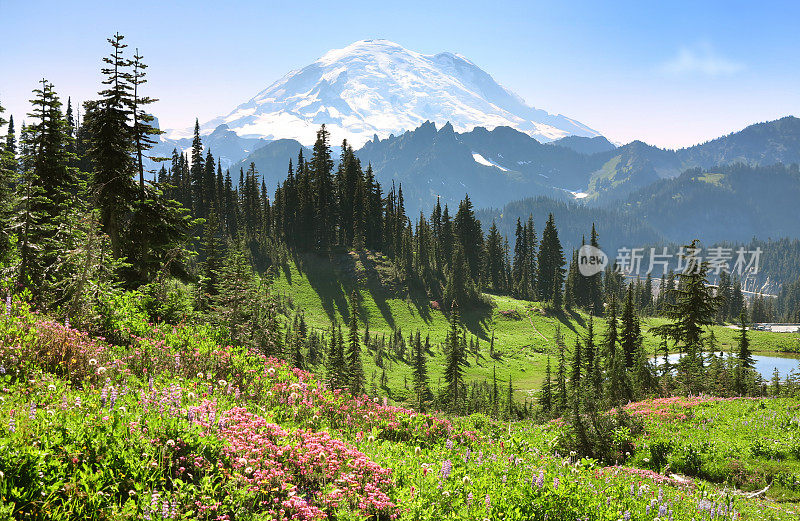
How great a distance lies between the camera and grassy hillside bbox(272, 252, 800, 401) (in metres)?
61.4

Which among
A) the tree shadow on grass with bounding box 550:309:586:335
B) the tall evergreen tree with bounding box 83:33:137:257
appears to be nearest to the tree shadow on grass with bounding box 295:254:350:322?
the tree shadow on grass with bounding box 550:309:586:335

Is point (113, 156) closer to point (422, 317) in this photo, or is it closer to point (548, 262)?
point (422, 317)

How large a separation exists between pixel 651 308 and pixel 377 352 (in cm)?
12007

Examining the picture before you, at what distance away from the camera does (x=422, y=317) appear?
7450 cm

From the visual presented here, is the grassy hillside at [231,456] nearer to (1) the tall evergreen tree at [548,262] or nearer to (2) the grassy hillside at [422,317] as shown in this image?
(2) the grassy hillside at [422,317]

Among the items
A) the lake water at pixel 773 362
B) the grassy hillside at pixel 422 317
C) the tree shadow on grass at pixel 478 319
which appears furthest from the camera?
the tree shadow on grass at pixel 478 319

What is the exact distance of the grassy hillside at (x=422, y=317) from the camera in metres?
61.4

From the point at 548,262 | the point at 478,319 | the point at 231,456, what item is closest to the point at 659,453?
the point at 231,456

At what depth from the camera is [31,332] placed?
7.79m

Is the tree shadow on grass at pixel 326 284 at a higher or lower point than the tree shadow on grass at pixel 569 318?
higher

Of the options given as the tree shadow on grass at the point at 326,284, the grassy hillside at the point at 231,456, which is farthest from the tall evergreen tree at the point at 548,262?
the grassy hillside at the point at 231,456

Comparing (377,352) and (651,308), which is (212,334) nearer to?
(377,352)

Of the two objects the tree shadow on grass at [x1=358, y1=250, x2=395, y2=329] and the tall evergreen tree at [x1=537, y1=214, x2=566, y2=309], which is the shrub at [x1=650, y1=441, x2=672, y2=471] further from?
the tall evergreen tree at [x1=537, y1=214, x2=566, y2=309]

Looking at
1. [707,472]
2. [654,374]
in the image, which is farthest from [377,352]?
[707,472]
